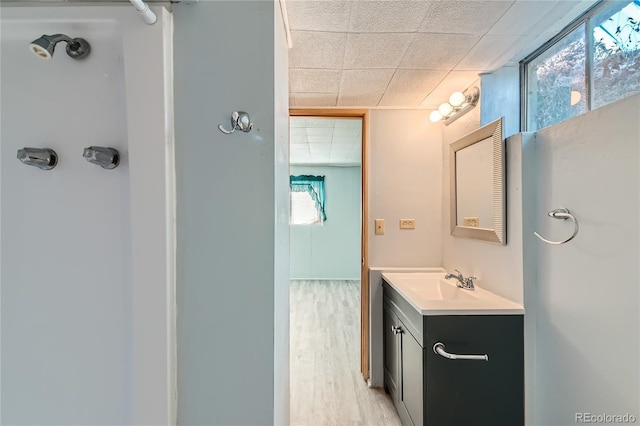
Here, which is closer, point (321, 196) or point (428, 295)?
point (428, 295)

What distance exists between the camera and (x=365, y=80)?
Result: 1.83 metres

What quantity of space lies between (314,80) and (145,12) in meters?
1.19

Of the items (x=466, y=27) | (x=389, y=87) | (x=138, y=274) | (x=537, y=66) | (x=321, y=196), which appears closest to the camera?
(x=138, y=274)

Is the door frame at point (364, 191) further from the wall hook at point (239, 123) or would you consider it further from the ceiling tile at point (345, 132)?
the wall hook at point (239, 123)

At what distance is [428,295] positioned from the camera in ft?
6.68

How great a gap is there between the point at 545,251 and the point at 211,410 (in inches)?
58.5

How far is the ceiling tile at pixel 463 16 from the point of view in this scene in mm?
1161

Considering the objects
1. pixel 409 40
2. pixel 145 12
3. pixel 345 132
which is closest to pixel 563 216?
pixel 409 40

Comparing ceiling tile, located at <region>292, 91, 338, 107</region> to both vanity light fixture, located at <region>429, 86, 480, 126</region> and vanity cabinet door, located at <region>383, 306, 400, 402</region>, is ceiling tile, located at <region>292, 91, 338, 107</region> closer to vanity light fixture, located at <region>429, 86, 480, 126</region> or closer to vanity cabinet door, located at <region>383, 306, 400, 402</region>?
vanity light fixture, located at <region>429, 86, 480, 126</region>

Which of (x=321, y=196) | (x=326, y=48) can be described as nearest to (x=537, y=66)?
(x=326, y=48)

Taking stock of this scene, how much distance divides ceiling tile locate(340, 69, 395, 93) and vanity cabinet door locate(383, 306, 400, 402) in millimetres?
1494

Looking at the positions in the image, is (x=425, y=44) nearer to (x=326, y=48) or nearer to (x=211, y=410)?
(x=326, y=48)

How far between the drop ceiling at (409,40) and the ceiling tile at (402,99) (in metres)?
0.04

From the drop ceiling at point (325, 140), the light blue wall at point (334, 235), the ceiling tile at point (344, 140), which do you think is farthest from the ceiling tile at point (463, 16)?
the light blue wall at point (334, 235)
